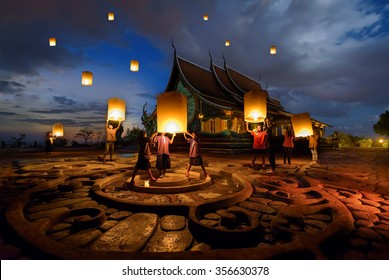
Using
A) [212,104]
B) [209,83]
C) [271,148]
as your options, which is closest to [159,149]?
[271,148]

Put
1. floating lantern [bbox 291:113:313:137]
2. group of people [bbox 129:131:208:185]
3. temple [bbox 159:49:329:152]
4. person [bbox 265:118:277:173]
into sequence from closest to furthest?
group of people [bbox 129:131:208:185], person [bbox 265:118:277:173], floating lantern [bbox 291:113:313:137], temple [bbox 159:49:329:152]

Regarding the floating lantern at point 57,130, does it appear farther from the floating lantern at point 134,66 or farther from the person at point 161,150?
the person at point 161,150

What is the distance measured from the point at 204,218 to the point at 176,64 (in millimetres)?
17329

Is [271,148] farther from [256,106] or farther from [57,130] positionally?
[57,130]

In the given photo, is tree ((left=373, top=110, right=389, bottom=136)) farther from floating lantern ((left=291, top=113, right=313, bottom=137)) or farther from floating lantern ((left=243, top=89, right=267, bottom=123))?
floating lantern ((left=243, top=89, right=267, bottom=123))

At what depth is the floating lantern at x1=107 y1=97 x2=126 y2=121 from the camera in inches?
282

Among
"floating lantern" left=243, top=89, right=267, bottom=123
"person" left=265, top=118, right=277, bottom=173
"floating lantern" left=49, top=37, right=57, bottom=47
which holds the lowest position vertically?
"person" left=265, top=118, right=277, bottom=173

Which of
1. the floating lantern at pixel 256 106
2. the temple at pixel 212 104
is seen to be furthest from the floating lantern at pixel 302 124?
the temple at pixel 212 104

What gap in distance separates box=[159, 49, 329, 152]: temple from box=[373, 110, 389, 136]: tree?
97.7 feet

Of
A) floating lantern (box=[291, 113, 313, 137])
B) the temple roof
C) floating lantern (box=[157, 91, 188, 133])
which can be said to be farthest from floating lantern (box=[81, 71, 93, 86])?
the temple roof

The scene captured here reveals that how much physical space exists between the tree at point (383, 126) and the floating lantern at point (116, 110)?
46174mm

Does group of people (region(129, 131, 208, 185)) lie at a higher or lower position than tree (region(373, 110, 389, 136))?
lower

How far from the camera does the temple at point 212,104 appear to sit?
15.1m
